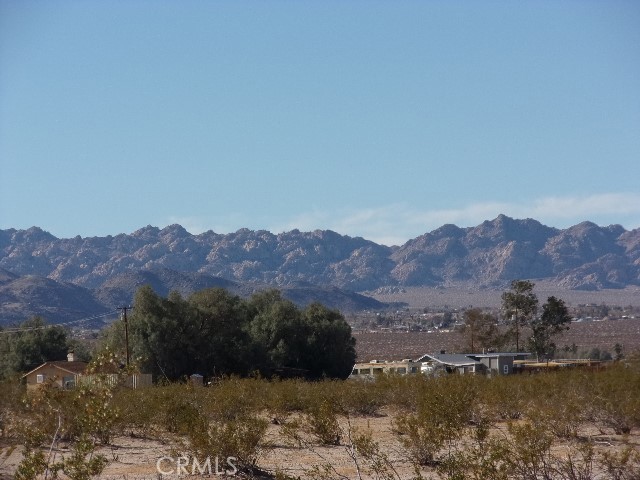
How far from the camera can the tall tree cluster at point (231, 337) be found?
174 feet

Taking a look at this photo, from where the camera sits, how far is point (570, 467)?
49.9ft

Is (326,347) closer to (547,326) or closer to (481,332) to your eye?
(481,332)

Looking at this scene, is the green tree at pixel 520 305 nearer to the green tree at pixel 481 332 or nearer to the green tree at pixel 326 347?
the green tree at pixel 481 332

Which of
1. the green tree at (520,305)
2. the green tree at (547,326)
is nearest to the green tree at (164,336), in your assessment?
the green tree at (520,305)

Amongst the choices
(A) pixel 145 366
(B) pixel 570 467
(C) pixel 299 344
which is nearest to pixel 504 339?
(C) pixel 299 344

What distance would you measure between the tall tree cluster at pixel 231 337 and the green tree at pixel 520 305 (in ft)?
47.4

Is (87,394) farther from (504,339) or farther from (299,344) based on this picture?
(504,339)

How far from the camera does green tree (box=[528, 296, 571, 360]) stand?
71.1m

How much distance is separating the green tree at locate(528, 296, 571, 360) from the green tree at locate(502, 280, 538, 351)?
73cm

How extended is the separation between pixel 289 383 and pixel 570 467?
1834cm

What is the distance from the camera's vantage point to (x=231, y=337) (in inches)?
2205

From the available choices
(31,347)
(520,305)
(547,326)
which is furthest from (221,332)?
(547,326)

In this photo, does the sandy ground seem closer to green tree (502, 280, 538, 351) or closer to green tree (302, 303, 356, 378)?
green tree (302, 303, 356, 378)

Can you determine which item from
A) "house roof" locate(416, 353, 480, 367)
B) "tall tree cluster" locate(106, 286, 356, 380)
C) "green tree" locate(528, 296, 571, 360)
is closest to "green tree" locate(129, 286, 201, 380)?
"tall tree cluster" locate(106, 286, 356, 380)
